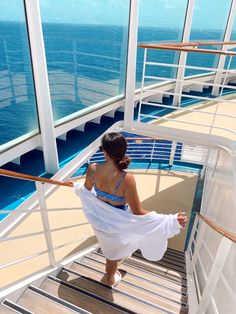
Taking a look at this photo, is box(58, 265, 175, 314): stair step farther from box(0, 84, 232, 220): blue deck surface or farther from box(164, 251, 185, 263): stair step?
box(0, 84, 232, 220): blue deck surface

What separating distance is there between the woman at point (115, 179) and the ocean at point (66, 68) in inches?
87.6

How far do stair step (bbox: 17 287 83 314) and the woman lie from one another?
0.65 meters

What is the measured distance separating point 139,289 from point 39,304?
74 centimetres

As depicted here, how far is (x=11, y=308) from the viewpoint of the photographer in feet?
4.54

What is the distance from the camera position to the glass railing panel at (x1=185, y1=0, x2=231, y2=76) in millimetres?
5590

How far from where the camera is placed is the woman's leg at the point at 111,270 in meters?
1.79

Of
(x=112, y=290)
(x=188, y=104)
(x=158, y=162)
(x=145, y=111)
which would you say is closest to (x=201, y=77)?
(x=188, y=104)

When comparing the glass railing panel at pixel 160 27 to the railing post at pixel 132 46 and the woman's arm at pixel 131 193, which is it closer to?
the railing post at pixel 132 46

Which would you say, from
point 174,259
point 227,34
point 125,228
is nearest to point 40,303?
point 125,228

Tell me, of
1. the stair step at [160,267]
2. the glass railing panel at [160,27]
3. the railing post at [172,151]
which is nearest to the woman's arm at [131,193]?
the stair step at [160,267]

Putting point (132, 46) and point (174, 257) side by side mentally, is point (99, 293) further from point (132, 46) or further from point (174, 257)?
point (132, 46)

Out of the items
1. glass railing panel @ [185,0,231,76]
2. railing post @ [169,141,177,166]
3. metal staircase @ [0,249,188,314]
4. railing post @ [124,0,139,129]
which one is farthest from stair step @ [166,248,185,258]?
glass railing panel @ [185,0,231,76]

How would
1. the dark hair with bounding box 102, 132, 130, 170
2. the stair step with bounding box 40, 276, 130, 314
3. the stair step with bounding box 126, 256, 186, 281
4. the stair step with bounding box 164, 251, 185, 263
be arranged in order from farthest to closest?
the stair step with bounding box 164, 251, 185, 263
the stair step with bounding box 126, 256, 186, 281
the stair step with bounding box 40, 276, 130, 314
the dark hair with bounding box 102, 132, 130, 170

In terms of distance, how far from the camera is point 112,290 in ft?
5.91
